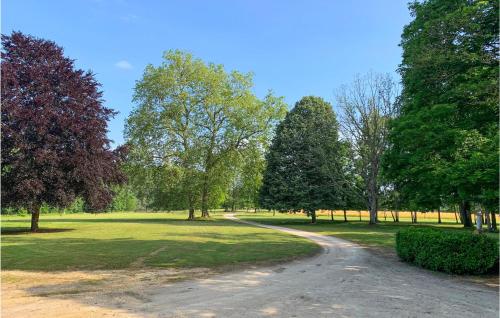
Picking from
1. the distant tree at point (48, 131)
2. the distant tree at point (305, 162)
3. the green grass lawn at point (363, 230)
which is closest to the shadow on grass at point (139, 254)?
the green grass lawn at point (363, 230)

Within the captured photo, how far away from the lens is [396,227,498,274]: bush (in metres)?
10.9

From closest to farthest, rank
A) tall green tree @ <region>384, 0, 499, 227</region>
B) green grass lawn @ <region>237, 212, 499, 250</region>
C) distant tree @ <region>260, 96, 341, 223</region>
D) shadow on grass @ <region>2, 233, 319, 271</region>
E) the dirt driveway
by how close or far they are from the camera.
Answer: the dirt driveway
tall green tree @ <region>384, 0, 499, 227</region>
shadow on grass @ <region>2, 233, 319, 271</region>
green grass lawn @ <region>237, 212, 499, 250</region>
distant tree @ <region>260, 96, 341, 223</region>

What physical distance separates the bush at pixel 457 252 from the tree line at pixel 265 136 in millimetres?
1182

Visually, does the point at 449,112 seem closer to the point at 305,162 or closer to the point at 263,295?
the point at 263,295

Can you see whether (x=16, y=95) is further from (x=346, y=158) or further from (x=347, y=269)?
(x=346, y=158)

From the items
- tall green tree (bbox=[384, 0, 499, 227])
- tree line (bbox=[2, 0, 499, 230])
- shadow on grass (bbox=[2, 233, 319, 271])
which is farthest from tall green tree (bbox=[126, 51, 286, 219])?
tall green tree (bbox=[384, 0, 499, 227])

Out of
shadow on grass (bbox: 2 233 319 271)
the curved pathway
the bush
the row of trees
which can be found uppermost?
the row of trees

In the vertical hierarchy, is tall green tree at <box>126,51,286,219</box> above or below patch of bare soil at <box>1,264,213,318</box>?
above

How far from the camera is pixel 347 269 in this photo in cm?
1177

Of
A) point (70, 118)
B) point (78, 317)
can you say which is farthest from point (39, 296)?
point (70, 118)

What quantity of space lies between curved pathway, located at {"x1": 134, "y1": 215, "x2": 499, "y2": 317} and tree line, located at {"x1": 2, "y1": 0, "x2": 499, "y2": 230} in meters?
3.13

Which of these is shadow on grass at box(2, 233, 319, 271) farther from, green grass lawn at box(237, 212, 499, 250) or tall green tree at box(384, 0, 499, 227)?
tall green tree at box(384, 0, 499, 227)

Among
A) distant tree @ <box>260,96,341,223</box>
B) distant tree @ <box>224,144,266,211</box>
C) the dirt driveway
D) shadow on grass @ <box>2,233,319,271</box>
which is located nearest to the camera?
the dirt driveway

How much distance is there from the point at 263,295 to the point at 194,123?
3763 cm
